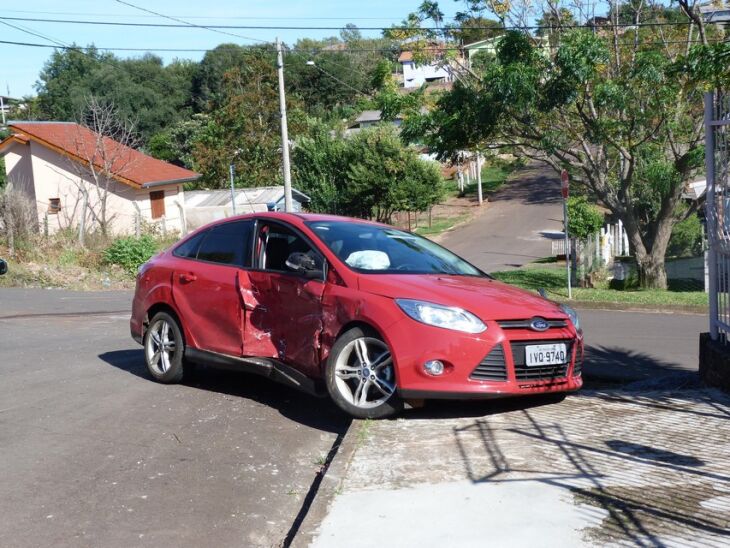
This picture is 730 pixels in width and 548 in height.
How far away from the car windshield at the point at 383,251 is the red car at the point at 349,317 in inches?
0.7

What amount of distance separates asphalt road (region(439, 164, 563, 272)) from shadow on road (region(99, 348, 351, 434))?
934 inches

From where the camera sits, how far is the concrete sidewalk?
13.9 ft

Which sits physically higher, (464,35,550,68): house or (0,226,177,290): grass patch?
(464,35,550,68): house

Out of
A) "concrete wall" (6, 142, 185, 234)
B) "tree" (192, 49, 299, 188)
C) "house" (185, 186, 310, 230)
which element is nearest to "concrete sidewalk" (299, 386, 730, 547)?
"concrete wall" (6, 142, 185, 234)

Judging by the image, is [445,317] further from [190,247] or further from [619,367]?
[619,367]

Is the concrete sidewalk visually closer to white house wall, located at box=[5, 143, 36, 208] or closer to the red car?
the red car

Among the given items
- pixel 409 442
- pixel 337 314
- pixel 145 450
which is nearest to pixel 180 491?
pixel 145 450

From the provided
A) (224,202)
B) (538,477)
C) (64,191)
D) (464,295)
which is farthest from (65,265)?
(538,477)

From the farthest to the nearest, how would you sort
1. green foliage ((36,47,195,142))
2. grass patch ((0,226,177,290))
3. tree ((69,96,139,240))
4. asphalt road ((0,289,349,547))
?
green foliage ((36,47,195,142)) < tree ((69,96,139,240)) < grass patch ((0,226,177,290)) < asphalt road ((0,289,349,547))

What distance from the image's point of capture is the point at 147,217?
3872 centimetres

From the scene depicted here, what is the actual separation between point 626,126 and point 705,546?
56.9ft

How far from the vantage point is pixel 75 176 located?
3716cm

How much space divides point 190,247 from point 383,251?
2160 millimetres

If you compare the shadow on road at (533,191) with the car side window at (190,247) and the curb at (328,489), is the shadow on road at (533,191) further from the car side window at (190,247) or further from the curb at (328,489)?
the curb at (328,489)
